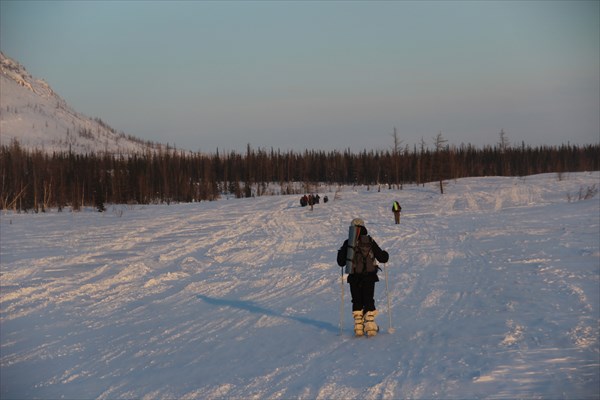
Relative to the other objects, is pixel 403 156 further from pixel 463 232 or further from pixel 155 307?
pixel 155 307

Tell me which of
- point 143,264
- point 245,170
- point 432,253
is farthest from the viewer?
point 245,170

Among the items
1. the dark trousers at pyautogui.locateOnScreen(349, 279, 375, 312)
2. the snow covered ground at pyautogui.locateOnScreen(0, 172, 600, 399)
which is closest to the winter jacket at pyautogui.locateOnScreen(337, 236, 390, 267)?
the dark trousers at pyautogui.locateOnScreen(349, 279, 375, 312)

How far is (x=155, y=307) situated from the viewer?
11.1m

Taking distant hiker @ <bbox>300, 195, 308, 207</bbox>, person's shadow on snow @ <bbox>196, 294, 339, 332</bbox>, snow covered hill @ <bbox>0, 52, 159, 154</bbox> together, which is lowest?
person's shadow on snow @ <bbox>196, 294, 339, 332</bbox>

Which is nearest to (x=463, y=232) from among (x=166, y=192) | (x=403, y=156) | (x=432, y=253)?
(x=432, y=253)

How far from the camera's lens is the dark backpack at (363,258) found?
866 centimetres

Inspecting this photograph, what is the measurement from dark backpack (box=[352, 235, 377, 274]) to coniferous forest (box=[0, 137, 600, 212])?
3823cm

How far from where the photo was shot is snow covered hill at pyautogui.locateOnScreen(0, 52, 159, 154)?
154125 millimetres

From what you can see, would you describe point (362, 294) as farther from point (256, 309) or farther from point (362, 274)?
point (256, 309)

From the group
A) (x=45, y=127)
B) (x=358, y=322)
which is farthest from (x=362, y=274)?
(x=45, y=127)

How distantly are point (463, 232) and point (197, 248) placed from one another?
991 cm

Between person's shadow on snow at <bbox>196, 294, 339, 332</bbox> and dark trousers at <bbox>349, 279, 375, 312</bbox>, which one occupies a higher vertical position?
dark trousers at <bbox>349, 279, 375, 312</bbox>

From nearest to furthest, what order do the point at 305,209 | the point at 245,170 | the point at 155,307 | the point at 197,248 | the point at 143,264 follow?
the point at 155,307 → the point at 143,264 → the point at 197,248 → the point at 305,209 → the point at 245,170

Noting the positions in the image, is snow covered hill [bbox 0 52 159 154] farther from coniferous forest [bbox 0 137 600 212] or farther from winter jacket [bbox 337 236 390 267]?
winter jacket [bbox 337 236 390 267]
